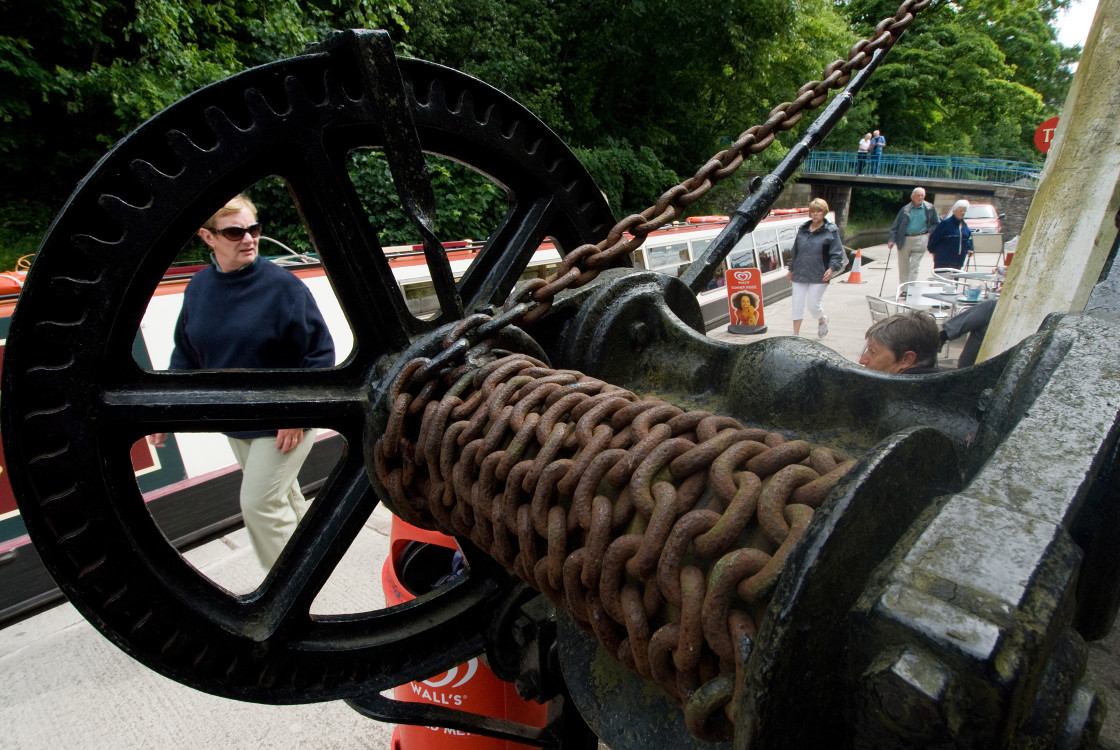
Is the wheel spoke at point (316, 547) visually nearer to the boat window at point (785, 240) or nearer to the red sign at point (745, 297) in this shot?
the red sign at point (745, 297)

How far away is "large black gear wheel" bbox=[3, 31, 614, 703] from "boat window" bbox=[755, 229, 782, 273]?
30.6ft

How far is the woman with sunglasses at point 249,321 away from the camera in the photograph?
286 centimetres

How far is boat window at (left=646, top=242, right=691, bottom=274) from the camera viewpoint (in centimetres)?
772

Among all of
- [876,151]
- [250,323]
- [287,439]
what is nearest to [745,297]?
[287,439]

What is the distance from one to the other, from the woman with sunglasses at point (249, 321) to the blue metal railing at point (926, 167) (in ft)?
110

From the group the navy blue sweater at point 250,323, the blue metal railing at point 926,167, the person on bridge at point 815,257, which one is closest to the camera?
the navy blue sweater at point 250,323

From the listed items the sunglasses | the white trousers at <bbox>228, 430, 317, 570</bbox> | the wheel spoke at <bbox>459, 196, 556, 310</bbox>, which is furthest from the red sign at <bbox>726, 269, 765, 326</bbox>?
the wheel spoke at <bbox>459, 196, 556, 310</bbox>

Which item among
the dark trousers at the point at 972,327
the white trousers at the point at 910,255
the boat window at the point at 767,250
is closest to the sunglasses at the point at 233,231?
the dark trousers at the point at 972,327

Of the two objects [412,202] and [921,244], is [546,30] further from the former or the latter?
[412,202]

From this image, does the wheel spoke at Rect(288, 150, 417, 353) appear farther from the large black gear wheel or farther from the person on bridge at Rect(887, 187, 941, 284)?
the person on bridge at Rect(887, 187, 941, 284)

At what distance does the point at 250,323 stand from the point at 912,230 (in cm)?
1155

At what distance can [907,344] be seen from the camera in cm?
338

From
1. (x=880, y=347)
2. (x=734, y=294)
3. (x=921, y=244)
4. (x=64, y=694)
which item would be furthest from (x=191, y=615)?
(x=921, y=244)

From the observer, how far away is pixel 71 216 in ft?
3.65
